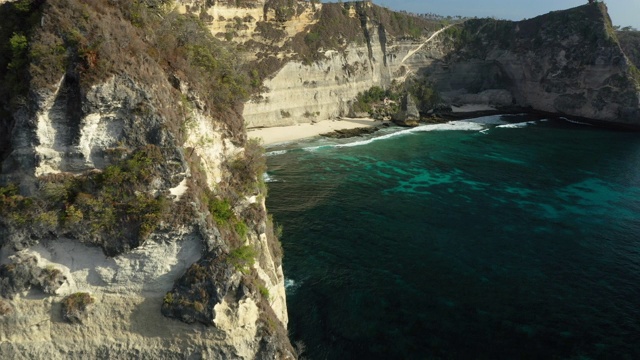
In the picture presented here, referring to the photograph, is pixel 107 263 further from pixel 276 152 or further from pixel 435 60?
pixel 435 60

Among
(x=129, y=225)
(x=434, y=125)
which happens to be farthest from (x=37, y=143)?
(x=434, y=125)

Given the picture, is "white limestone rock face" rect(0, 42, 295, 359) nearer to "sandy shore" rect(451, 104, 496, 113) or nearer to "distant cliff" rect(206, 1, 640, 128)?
"distant cliff" rect(206, 1, 640, 128)

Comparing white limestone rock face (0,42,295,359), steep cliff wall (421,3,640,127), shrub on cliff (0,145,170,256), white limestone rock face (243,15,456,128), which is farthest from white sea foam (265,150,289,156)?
steep cliff wall (421,3,640,127)

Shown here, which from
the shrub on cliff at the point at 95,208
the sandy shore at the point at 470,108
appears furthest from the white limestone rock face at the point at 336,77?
the shrub on cliff at the point at 95,208

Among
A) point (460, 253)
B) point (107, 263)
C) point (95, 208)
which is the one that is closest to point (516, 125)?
point (460, 253)

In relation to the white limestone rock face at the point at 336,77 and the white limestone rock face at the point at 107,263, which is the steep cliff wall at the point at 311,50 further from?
the white limestone rock face at the point at 107,263

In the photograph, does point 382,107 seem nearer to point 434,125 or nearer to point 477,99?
point 434,125
